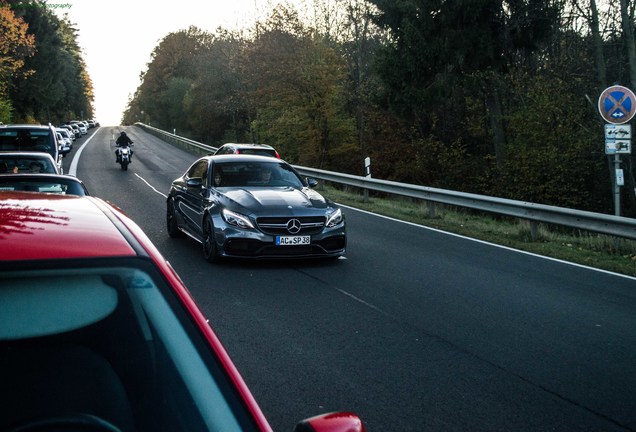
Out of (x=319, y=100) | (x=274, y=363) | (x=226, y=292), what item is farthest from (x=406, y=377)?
(x=319, y=100)

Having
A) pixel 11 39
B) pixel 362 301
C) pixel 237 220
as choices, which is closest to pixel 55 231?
pixel 362 301

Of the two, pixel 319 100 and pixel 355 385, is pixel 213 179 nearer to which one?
pixel 355 385

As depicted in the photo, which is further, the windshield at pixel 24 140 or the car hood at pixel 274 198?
Result: the windshield at pixel 24 140

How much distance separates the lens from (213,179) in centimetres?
1277

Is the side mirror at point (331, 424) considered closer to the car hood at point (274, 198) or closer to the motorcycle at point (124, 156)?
the car hood at point (274, 198)

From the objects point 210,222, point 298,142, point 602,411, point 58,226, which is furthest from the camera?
point 298,142

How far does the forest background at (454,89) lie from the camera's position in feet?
95.2

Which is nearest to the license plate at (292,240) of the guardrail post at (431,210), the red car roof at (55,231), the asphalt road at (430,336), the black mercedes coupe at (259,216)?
the black mercedes coupe at (259,216)

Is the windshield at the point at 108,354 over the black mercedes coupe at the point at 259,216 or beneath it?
over

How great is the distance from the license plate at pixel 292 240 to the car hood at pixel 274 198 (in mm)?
471

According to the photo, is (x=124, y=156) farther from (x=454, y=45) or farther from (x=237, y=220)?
(x=237, y=220)

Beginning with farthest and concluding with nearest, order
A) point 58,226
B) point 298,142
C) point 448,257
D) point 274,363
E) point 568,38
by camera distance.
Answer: point 298,142, point 568,38, point 448,257, point 274,363, point 58,226

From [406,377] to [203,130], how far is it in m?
72.8

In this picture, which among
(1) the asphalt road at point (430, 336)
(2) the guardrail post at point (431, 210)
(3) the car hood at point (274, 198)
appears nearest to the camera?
(1) the asphalt road at point (430, 336)
